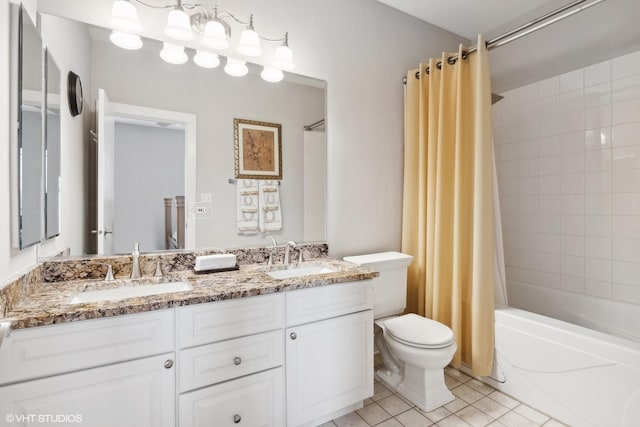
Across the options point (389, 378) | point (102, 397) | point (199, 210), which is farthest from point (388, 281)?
point (102, 397)

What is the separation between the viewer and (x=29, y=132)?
1144mm

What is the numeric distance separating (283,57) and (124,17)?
81 centimetres

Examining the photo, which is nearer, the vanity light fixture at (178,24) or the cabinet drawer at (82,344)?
the cabinet drawer at (82,344)

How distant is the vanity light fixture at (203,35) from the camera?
58.0 inches

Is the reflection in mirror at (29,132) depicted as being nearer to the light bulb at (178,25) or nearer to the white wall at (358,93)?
the light bulb at (178,25)

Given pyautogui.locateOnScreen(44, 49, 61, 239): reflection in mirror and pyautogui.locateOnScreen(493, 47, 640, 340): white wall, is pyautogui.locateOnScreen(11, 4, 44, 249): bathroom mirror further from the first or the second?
pyautogui.locateOnScreen(493, 47, 640, 340): white wall

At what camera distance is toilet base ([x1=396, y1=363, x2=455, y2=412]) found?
1.74 metres

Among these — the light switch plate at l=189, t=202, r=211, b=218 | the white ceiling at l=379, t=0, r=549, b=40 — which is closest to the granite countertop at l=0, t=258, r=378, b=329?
the light switch plate at l=189, t=202, r=211, b=218

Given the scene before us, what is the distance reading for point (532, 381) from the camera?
172 cm

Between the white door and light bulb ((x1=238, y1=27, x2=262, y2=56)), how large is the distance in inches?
29.3

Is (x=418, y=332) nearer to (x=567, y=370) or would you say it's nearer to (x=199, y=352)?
(x=567, y=370)

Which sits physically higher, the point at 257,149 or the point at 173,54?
the point at 173,54

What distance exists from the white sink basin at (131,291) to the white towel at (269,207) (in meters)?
0.64
